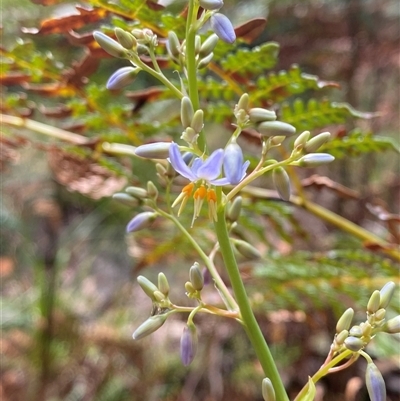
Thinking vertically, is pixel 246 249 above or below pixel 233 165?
below

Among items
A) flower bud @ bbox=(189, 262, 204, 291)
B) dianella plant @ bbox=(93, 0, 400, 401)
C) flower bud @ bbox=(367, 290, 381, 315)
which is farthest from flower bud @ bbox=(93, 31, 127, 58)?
flower bud @ bbox=(367, 290, 381, 315)

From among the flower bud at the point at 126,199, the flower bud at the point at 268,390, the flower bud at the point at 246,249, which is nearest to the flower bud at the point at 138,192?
the flower bud at the point at 126,199

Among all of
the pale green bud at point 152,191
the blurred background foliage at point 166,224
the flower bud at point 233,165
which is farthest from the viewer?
the blurred background foliage at point 166,224

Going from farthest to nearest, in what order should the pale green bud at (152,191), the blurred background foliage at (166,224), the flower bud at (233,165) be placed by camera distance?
the blurred background foliage at (166,224), the pale green bud at (152,191), the flower bud at (233,165)

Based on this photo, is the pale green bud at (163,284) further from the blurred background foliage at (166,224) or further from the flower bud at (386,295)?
the blurred background foliage at (166,224)

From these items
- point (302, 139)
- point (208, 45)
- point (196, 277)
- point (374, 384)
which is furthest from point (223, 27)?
point (374, 384)

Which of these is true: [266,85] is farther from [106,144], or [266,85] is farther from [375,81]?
[375,81]

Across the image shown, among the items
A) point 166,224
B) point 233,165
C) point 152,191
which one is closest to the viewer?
point 233,165

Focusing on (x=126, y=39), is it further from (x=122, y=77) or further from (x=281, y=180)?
(x=281, y=180)
